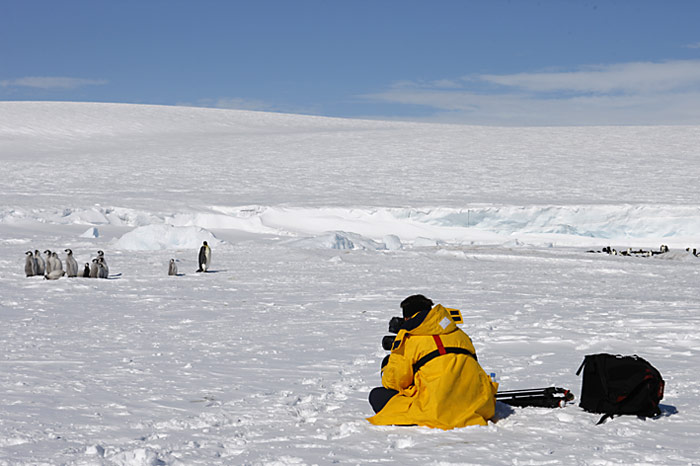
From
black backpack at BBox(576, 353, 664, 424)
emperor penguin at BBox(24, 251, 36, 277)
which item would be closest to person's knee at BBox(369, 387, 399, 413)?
black backpack at BBox(576, 353, 664, 424)

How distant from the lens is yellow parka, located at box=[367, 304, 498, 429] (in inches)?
143

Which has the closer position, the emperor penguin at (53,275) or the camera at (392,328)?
Answer: the camera at (392,328)

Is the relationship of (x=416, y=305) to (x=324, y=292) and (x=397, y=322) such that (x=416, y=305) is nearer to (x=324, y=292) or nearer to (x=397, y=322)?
(x=397, y=322)

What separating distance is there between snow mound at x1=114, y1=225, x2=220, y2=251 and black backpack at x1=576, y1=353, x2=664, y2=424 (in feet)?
49.2

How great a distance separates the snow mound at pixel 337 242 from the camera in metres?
18.9

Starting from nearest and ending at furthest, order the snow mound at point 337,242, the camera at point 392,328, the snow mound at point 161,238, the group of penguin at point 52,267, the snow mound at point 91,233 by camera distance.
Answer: the camera at point 392,328, the group of penguin at point 52,267, the snow mound at point 161,238, the snow mound at point 337,242, the snow mound at point 91,233

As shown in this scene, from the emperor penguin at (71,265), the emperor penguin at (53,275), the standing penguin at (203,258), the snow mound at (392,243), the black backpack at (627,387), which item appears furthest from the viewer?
the snow mound at (392,243)

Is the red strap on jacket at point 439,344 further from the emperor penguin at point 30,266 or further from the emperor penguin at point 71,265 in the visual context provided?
the emperor penguin at point 71,265

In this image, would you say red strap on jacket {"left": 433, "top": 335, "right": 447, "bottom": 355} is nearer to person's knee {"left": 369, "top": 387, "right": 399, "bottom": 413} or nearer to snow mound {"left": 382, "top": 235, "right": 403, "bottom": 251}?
person's knee {"left": 369, "top": 387, "right": 399, "bottom": 413}

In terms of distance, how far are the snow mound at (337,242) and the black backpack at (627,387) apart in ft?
48.7

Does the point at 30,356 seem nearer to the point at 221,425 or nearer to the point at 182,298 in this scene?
the point at 221,425

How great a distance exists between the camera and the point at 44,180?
30188 mm

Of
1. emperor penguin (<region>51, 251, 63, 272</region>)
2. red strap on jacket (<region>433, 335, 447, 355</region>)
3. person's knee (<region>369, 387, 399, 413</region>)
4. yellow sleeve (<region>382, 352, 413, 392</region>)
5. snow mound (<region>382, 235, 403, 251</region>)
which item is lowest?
person's knee (<region>369, 387, 399, 413</region>)

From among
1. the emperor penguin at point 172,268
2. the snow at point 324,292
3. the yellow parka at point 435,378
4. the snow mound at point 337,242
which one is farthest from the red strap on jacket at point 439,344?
the snow mound at point 337,242
